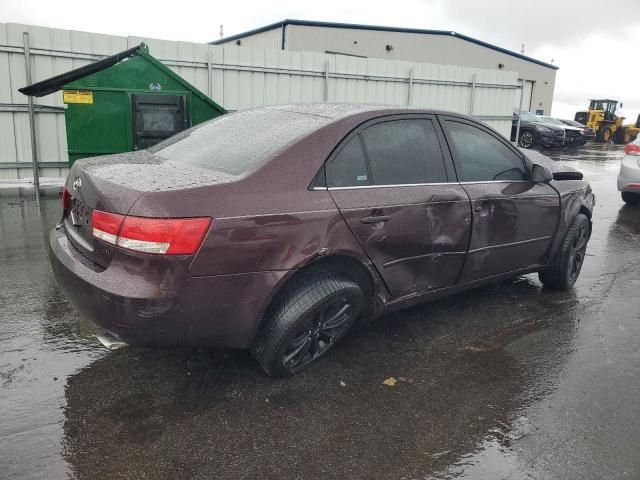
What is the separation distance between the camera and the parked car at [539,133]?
2250 centimetres

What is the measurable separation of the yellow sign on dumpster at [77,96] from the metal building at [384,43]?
59.0ft

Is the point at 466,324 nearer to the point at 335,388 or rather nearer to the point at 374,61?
the point at 335,388

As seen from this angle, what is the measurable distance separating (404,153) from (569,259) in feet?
6.89

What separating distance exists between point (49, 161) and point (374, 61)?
6739 millimetres

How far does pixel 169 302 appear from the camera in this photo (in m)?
2.43

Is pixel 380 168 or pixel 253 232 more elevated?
pixel 380 168

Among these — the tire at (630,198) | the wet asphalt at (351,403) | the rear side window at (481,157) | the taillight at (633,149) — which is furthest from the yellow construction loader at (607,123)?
the wet asphalt at (351,403)

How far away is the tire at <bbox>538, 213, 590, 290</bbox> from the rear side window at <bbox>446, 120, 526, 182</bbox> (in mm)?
849

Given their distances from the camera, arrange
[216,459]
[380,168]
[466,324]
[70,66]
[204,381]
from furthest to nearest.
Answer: [70,66], [466,324], [380,168], [204,381], [216,459]

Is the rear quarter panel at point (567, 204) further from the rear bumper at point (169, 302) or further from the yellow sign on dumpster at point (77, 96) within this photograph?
the yellow sign on dumpster at point (77, 96)

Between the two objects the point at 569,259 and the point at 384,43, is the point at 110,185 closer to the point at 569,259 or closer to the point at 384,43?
the point at 569,259

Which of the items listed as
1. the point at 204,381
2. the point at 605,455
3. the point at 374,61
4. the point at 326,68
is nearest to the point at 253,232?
the point at 204,381

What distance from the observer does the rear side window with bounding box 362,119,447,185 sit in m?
3.16

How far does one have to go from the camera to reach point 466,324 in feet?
12.7
